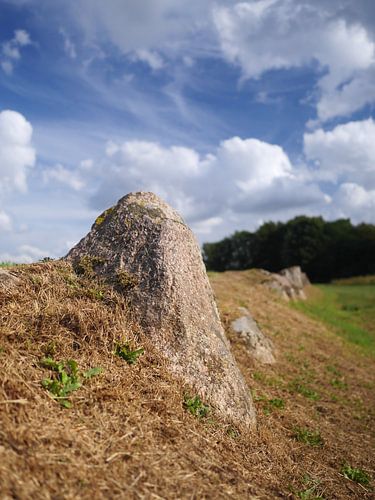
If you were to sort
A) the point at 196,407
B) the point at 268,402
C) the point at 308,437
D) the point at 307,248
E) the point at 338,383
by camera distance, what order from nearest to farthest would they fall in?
the point at 196,407 → the point at 308,437 → the point at 268,402 → the point at 338,383 → the point at 307,248

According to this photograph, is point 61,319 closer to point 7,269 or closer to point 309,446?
Result: point 7,269

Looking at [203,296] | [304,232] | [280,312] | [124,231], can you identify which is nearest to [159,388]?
[203,296]

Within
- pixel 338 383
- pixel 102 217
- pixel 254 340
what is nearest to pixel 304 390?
pixel 254 340

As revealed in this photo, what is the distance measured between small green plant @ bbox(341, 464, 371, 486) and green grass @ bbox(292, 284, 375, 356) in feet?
51.1

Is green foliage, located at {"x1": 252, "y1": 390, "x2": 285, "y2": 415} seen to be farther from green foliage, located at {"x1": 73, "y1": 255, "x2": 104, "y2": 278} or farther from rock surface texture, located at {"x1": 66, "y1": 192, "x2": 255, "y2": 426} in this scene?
green foliage, located at {"x1": 73, "y1": 255, "x2": 104, "y2": 278}

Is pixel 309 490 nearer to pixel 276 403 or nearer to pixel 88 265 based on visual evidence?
pixel 276 403

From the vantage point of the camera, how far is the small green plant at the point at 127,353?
6570 millimetres

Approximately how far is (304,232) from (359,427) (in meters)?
99.3

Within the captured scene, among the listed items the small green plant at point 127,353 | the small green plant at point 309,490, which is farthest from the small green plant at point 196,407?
the small green plant at point 309,490

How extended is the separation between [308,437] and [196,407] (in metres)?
3.33

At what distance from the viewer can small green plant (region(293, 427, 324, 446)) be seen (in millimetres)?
8375

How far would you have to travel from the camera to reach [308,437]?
8.54 meters

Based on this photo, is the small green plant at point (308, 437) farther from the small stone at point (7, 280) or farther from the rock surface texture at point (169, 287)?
the small stone at point (7, 280)

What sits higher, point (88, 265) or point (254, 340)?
point (88, 265)
